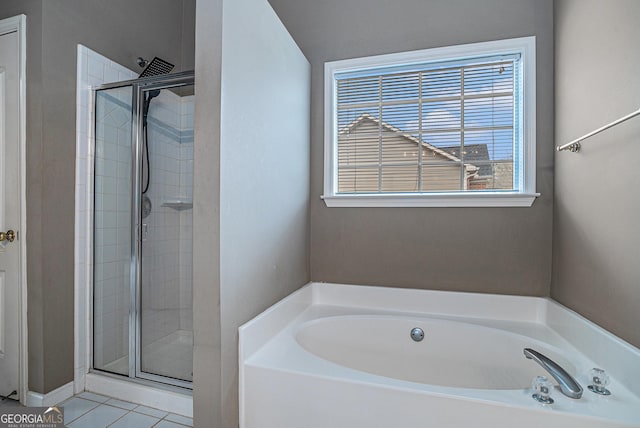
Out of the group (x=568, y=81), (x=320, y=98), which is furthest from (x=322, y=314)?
(x=568, y=81)

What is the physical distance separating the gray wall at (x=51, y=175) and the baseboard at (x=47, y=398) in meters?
0.03

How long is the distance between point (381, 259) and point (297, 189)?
27.3 inches

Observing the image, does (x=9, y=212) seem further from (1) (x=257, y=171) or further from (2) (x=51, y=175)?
(1) (x=257, y=171)

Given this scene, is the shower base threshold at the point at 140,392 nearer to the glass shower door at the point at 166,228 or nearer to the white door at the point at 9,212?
the glass shower door at the point at 166,228

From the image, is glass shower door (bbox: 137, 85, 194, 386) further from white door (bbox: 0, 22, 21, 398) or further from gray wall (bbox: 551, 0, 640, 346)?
gray wall (bbox: 551, 0, 640, 346)

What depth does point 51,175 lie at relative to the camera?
187 centimetres

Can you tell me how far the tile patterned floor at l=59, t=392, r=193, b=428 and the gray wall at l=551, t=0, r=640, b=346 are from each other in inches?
77.6

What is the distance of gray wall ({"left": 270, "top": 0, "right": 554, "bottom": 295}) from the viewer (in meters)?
1.92

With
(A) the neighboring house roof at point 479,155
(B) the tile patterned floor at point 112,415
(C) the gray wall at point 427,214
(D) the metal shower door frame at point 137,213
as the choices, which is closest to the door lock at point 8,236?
(D) the metal shower door frame at point 137,213

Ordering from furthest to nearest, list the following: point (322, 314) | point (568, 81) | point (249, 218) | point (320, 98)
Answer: point (320, 98)
point (322, 314)
point (568, 81)
point (249, 218)

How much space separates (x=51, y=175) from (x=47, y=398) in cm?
119

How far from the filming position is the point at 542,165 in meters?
1.92

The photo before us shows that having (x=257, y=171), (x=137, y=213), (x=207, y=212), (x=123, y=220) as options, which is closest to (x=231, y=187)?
(x=207, y=212)

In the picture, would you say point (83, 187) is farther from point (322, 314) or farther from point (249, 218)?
point (322, 314)
